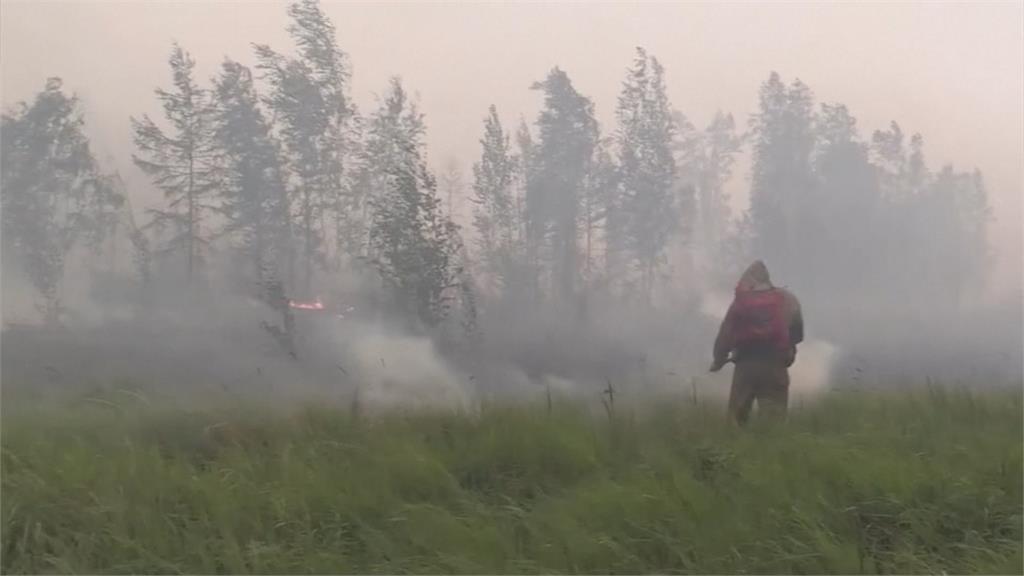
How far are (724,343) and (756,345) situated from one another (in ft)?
0.56

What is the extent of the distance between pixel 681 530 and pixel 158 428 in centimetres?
251

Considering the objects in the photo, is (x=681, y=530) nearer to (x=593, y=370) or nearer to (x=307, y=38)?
(x=593, y=370)

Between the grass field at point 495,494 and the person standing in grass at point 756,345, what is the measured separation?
0.32m

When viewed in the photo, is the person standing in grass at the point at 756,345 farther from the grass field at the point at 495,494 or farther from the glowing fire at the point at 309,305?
the glowing fire at the point at 309,305

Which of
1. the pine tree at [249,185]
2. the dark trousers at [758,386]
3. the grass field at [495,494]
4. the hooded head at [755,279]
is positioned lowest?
the grass field at [495,494]

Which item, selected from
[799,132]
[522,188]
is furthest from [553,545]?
[799,132]

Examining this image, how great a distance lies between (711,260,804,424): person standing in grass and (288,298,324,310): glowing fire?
2133mm

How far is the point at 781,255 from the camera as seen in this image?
14.3 feet

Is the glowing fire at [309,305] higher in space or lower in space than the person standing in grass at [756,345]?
higher

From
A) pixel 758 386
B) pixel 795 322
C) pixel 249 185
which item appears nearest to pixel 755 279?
pixel 795 322

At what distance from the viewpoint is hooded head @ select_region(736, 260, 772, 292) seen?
170 inches

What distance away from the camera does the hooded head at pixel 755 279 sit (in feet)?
14.2

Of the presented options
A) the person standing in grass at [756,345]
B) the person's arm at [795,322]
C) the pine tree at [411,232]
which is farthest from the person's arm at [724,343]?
the pine tree at [411,232]

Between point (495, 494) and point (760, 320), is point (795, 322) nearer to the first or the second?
point (760, 320)
